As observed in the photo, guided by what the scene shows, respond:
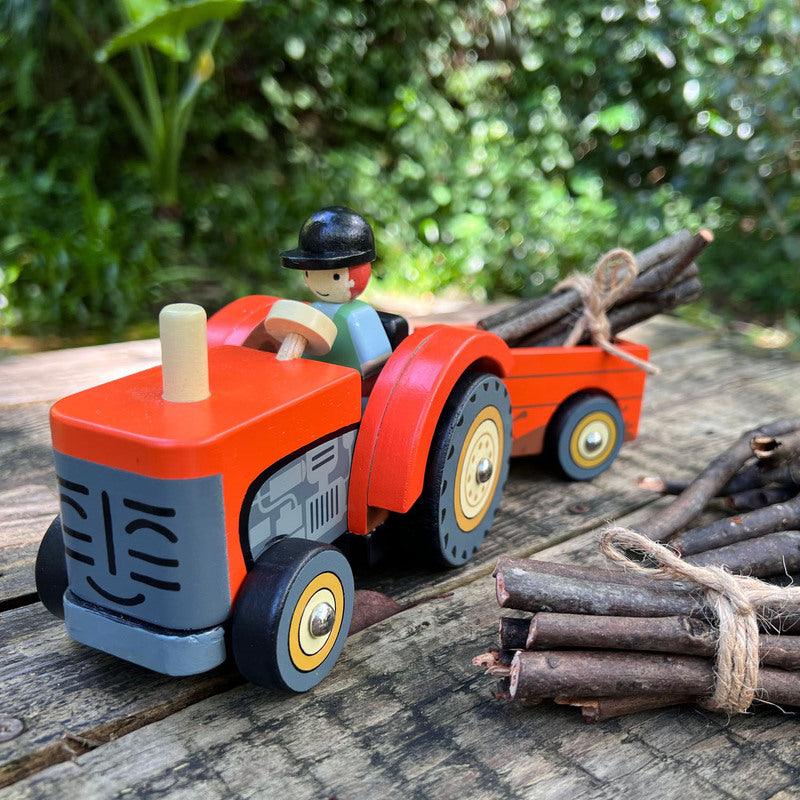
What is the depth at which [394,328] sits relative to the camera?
147cm

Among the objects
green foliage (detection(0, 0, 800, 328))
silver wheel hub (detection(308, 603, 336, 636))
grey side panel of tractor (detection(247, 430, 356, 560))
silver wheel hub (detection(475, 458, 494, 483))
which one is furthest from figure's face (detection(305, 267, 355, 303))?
green foliage (detection(0, 0, 800, 328))

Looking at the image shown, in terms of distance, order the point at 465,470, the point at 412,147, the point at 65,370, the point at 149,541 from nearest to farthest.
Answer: the point at 149,541 → the point at 465,470 → the point at 65,370 → the point at 412,147

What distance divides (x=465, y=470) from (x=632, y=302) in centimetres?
70

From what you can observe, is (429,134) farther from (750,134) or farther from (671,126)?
(750,134)

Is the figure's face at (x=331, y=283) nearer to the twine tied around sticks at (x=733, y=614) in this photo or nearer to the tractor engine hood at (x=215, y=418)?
the tractor engine hood at (x=215, y=418)

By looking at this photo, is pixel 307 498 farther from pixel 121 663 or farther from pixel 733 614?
pixel 733 614

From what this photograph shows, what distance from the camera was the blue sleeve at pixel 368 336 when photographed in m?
1.38

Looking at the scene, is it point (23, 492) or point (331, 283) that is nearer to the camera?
point (331, 283)

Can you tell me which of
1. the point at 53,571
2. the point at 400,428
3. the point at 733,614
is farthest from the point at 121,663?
the point at 733,614

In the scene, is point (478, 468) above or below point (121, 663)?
above

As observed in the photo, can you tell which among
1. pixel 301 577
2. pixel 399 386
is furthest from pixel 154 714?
pixel 399 386

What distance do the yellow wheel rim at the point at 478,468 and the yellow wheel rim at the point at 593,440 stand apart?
283 mm

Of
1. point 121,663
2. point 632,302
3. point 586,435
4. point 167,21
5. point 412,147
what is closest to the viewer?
point 121,663

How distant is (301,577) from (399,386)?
0.36 meters
